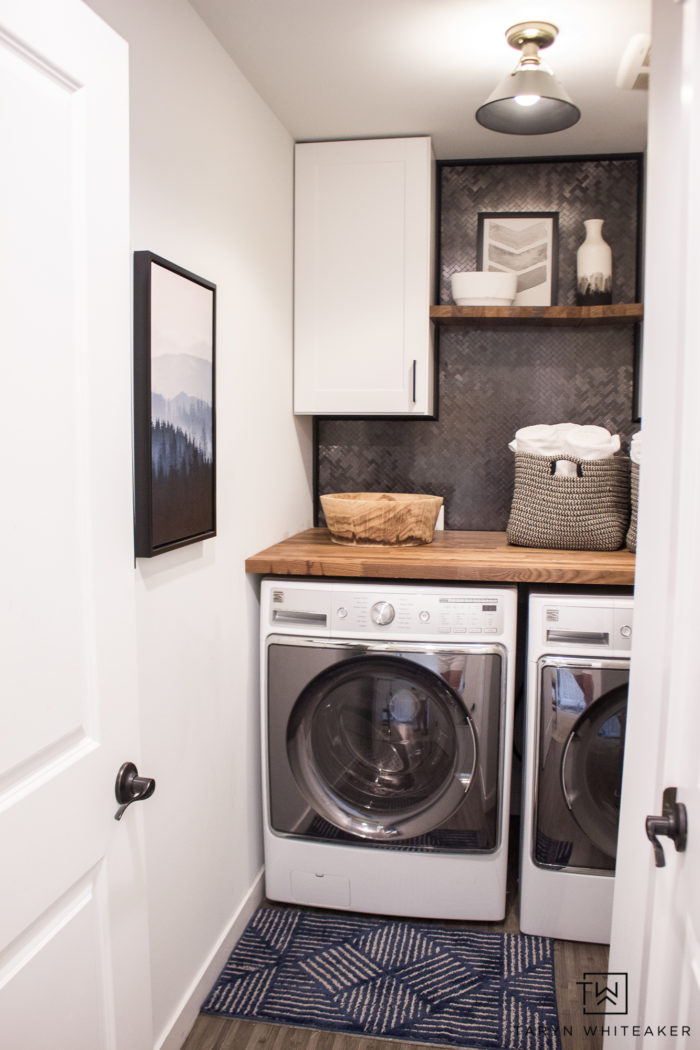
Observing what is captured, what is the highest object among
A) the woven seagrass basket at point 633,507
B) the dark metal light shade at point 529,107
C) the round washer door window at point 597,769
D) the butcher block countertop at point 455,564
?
the dark metal light shade at point 529,107

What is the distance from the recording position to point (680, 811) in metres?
0.98

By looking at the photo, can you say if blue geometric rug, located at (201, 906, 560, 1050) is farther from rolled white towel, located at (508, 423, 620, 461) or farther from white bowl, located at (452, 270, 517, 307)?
white bowl, located at (452, 270, 517, 307)

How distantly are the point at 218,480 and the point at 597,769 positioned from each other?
1269 mm

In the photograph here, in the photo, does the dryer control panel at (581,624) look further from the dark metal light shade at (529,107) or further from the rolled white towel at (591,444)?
the dark metal light shade at (529,107)

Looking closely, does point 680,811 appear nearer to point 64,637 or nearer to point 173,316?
point 64,637

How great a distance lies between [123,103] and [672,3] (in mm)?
750

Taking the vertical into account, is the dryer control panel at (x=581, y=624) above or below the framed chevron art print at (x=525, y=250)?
below

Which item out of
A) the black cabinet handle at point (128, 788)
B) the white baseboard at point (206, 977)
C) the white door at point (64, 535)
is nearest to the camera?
the white door at point (64, 535)

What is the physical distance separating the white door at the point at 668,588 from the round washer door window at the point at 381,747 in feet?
3.13

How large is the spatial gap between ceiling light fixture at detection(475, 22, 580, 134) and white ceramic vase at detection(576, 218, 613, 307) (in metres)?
0.70

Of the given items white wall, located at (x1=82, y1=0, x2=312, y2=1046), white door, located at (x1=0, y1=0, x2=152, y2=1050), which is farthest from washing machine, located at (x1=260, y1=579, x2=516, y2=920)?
white door, located at (x1=0, y1=0, x2=152, y2=1050)

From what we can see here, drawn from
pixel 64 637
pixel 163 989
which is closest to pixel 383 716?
pixel 163 989

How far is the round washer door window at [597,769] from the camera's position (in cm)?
218

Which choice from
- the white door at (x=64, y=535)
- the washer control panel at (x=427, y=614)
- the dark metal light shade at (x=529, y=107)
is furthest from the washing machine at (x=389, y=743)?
the dark metal light shade at (x=529, y=107)
